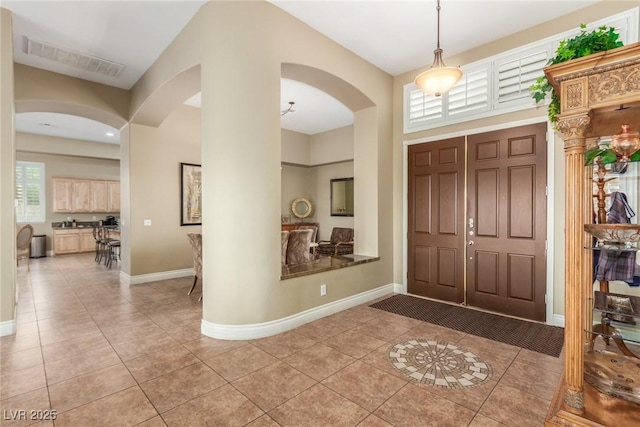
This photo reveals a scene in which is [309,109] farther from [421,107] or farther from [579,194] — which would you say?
[579,194]

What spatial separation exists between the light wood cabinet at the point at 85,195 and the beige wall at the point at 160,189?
18.7ft

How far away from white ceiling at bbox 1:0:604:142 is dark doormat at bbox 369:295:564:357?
351cm

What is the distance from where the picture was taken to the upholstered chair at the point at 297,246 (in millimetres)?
4660

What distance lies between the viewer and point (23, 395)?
83.1 inches

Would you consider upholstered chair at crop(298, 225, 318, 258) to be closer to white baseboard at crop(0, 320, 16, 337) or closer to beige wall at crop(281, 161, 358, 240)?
beige wall at crop(281, 161, 358, 240)

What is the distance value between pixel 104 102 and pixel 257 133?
3.79 meters

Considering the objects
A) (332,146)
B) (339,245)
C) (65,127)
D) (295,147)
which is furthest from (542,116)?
(65,127)

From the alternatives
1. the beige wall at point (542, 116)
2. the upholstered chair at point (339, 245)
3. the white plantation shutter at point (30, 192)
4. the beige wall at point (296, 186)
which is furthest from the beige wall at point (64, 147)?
the beige wall at point (542, 116)

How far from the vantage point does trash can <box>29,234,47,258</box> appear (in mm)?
8422

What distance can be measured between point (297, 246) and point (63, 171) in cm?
896

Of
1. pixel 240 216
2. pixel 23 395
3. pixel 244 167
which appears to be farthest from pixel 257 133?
pixel 23 395

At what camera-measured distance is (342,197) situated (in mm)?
8219

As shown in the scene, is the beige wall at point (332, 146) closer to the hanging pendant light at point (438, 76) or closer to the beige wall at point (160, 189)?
the beige wall at point (160, 189)

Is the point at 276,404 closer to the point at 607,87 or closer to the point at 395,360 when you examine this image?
the point at 395,360
